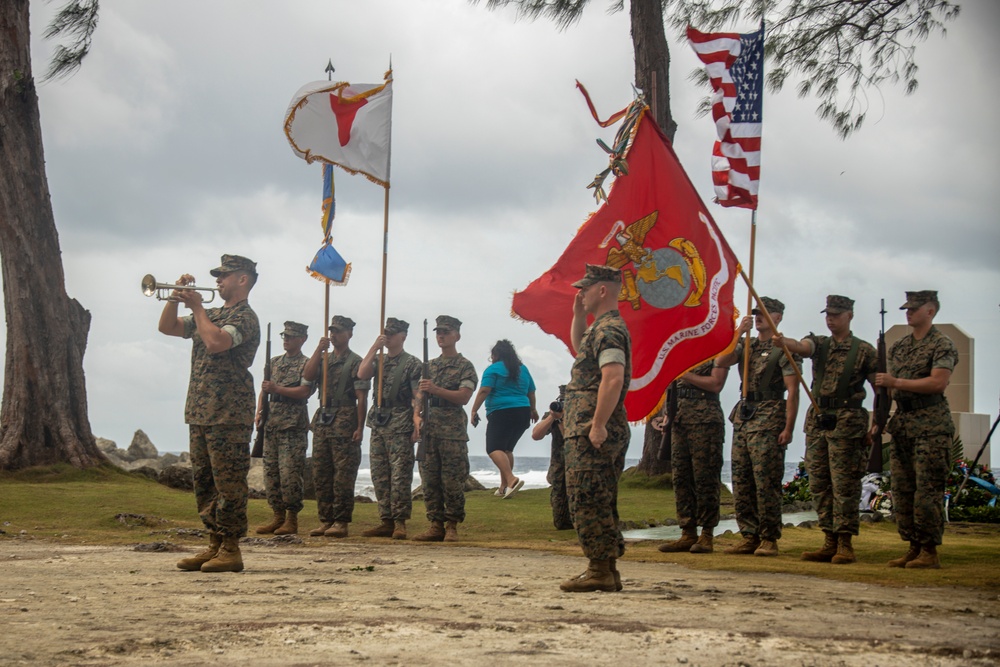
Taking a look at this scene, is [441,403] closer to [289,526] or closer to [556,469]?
[556,469]

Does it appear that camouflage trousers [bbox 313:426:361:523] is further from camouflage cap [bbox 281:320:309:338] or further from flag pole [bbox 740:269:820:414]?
flag pole [bbox 740:269:820:414]

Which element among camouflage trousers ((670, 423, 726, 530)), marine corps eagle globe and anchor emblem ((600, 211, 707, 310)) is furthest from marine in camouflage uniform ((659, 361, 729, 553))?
marine corps eagle globe and anchor emblem ((600, 211, 707, 310))

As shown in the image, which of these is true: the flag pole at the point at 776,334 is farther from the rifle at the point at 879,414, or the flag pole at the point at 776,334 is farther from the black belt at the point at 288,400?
the black belt at the point at 288,400

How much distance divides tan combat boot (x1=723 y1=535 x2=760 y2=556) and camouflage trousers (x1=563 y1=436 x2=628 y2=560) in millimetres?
2732

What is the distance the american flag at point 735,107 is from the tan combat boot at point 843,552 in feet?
8.77

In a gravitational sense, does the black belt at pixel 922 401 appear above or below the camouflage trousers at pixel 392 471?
above

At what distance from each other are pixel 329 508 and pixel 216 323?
349cm

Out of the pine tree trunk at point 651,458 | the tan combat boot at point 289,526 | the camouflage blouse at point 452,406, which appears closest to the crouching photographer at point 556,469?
the camouflage blouse at point 452,406

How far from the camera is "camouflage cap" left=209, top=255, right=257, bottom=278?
23.2 ft

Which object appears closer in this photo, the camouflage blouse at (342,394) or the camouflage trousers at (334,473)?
the camouflage trousers at (334,473)

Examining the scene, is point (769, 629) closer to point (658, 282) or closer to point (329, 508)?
point (658, 282)

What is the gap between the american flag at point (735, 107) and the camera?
852 cm

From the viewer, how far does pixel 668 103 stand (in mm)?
14727

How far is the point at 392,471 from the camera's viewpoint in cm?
973
